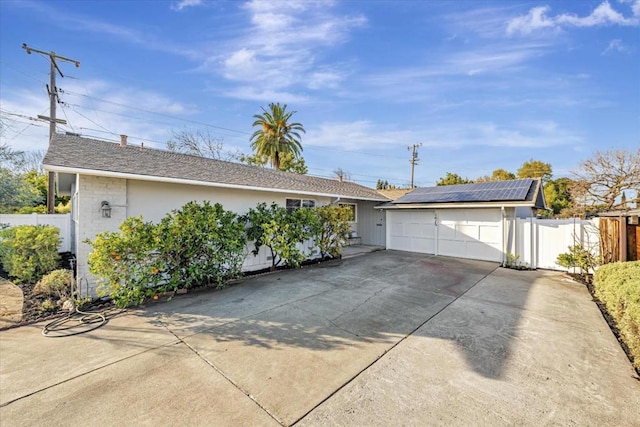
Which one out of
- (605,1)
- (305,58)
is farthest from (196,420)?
(605,1)

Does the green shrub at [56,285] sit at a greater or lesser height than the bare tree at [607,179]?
lesser

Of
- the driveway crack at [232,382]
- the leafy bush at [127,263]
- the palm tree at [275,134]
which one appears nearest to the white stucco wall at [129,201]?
the leafy bush at [127,263]

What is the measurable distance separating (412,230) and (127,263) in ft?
36.4

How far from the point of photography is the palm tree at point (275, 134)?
77.4ft

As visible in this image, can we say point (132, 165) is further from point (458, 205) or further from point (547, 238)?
point (547, 238)

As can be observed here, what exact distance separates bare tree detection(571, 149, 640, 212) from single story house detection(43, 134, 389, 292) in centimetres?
1841

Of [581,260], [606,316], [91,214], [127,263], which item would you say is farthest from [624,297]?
[91,214]

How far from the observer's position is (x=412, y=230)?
12.7 metres

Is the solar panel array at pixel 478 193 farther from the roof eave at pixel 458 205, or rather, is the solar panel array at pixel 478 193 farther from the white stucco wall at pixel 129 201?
the white stucco wall at pixel 129 201

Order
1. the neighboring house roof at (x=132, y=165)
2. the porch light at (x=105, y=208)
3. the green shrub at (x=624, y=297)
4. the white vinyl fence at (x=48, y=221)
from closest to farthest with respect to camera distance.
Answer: the green shrub at (x=624, y=297) < the neighboring house roof at (x=132, y=165) < the porch light at (x=105, y=208) < the white vinyl fence at (x=48, y=221)

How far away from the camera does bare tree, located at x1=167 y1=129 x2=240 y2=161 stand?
74.2ft

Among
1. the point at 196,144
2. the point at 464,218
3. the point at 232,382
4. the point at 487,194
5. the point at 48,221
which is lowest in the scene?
the point at 232,382

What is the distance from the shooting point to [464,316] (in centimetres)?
502

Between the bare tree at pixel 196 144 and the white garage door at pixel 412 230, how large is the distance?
17585mm
